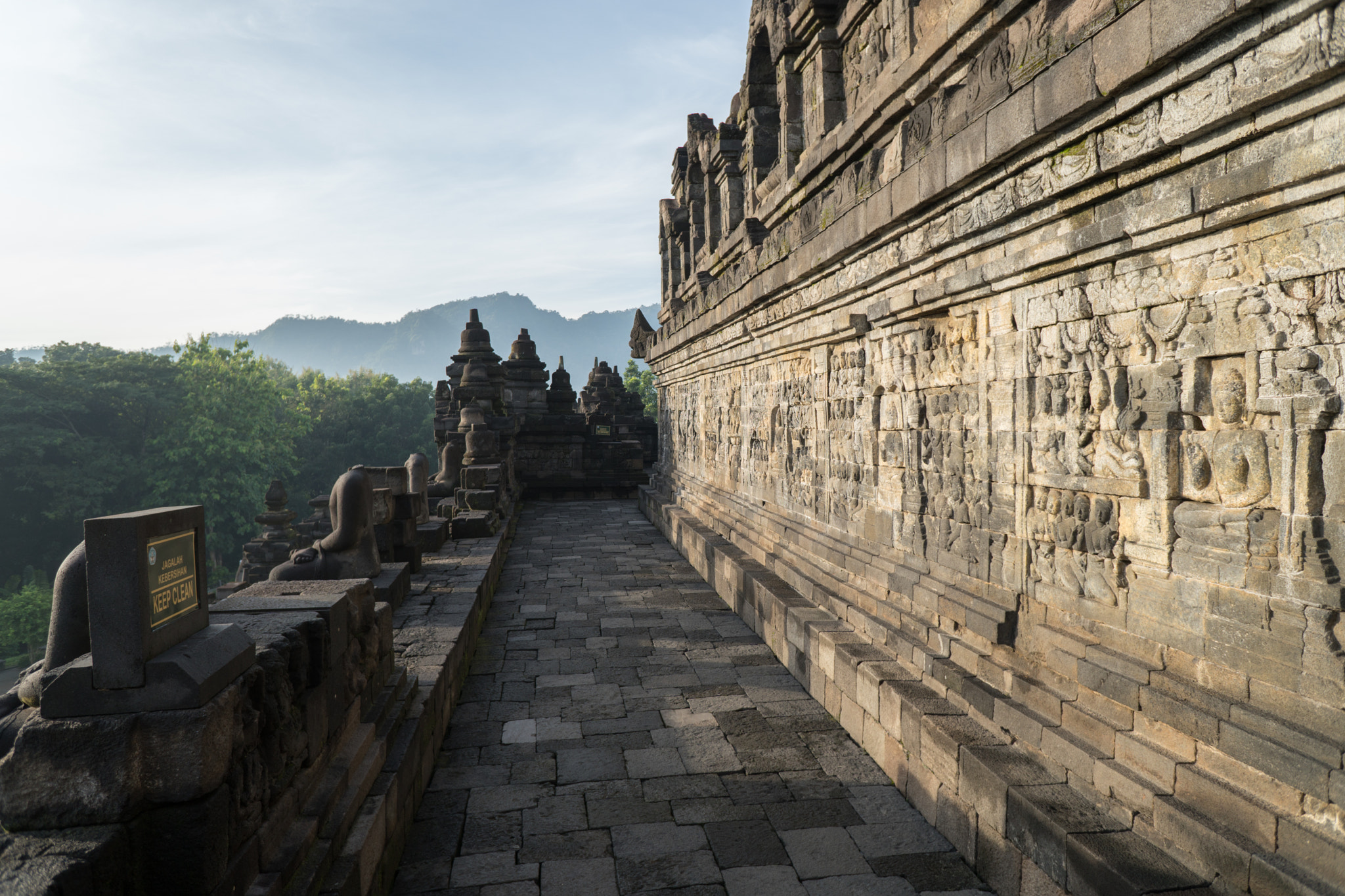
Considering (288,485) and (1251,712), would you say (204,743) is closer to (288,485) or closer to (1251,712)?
(1251,712)

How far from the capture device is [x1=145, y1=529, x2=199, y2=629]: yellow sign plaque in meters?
2.03

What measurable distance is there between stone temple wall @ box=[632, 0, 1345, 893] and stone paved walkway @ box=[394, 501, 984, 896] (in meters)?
0.29

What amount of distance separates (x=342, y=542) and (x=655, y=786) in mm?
2959

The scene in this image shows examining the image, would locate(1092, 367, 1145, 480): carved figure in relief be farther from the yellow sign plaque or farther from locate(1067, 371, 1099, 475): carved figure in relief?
the yellow sign plaque

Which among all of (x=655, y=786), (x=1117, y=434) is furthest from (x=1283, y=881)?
(x=655, y=786)

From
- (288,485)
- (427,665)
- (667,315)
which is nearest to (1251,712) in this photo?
(427,665)

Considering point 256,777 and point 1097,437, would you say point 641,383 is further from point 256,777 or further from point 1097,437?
point 256,777

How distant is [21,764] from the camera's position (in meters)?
1.88

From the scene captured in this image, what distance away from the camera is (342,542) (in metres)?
5.38

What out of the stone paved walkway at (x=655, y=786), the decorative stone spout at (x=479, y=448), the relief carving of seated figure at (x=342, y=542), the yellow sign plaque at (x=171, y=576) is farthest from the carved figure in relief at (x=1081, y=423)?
the decorative stone spout at (x=479, y=448)

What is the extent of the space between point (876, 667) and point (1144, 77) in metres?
2.97

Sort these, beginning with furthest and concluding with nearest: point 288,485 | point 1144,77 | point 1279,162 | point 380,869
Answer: point 288,485 < point 380,869 < point 1144,77 < point 1279,162

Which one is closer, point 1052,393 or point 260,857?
point 260,857

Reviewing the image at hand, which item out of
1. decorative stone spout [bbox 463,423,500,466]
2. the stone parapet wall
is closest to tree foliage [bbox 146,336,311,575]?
decorative stone spout [bbox 463,423,500,466]
